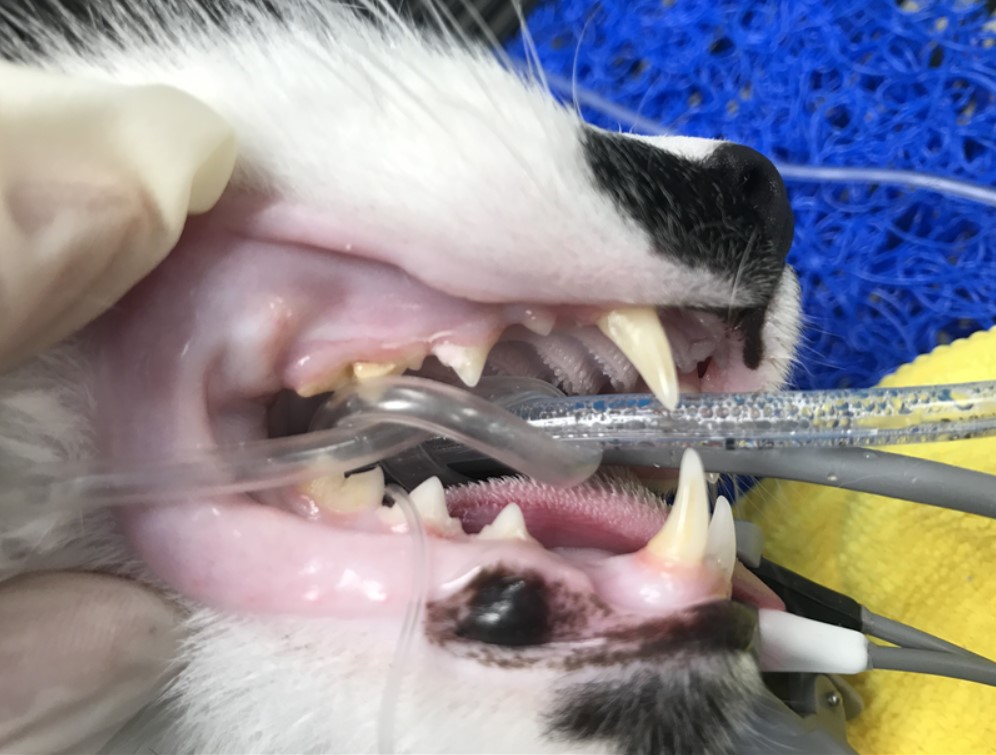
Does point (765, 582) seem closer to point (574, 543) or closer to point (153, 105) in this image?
point (574, 543)

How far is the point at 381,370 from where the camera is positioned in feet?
1.43

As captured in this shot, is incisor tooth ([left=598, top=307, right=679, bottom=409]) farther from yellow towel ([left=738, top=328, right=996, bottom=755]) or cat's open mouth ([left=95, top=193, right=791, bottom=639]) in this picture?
yellow towel ([left=738, top=328, right=996, bottom=755])

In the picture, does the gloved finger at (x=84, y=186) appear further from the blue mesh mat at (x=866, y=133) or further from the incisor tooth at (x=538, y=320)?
the blue mesh mat at (x=866, y=133)

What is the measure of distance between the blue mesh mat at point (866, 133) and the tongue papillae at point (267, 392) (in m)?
0.47

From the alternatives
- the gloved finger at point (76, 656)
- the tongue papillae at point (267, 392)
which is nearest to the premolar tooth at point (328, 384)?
the tongue papillae at point (267, 392)

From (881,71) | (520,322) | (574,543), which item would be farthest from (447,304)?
(881,71)

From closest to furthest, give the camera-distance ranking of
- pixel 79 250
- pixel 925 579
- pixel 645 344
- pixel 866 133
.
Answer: pixel 79 250, pixel 645 344, pixel 925 579, pixel 866 133

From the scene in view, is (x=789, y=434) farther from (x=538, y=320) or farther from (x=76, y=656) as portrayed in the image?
(x=76, y=656)

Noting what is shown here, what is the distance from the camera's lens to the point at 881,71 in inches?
37.7

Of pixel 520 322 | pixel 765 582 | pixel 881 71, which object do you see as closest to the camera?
pixel 520 322

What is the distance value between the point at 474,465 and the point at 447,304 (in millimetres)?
124

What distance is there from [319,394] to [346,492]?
0.19 feet

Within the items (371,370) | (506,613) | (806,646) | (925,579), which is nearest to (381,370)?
(371,370)

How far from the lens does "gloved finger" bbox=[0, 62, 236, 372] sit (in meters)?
0.33
